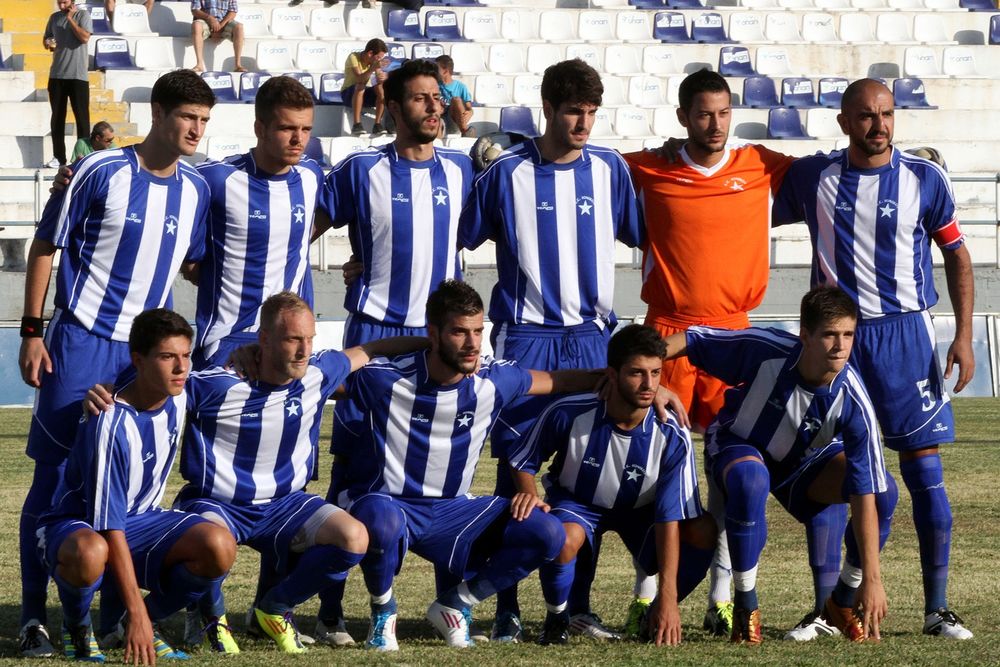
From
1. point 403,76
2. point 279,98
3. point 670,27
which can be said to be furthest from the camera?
point 670,27

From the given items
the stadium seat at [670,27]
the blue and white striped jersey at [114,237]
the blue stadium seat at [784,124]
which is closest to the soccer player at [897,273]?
the blue and white striped jersey at [114,237]

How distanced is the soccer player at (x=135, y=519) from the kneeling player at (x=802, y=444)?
1.74 meters

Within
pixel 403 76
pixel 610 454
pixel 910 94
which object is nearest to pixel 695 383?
pixel 610 454

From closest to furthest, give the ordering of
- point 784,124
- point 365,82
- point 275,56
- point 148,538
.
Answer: point 148,538 < point 365,82 < point 784,124 < point 275,56

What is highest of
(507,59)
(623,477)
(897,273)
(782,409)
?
(507,59)

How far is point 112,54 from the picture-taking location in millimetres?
17797

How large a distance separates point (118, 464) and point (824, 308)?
2367mm

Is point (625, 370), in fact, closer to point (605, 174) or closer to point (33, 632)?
point (605, 174)

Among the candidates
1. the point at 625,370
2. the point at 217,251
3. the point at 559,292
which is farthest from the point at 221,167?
the point at 625,370

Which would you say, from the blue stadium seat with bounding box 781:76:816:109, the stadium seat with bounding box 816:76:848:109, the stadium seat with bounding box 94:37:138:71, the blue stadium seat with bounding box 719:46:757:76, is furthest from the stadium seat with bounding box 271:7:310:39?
the stadium seat with bounding box 816:76:848:109

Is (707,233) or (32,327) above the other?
(707,233)

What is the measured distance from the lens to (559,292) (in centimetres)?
574

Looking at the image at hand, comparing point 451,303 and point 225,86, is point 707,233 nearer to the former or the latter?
point 451,303

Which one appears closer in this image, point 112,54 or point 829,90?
point 112,54
